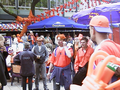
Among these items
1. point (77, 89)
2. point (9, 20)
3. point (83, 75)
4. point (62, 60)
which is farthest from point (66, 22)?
point (9, 20)

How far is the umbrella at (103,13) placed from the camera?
5.53 meters

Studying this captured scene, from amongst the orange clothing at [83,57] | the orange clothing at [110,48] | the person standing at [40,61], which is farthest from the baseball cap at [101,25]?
the person standing at [40,61]

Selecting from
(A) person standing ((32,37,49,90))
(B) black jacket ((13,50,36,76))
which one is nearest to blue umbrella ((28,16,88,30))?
(A) person standing ((32,37,49,90))

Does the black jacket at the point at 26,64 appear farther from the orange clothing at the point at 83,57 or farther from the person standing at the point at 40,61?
the orange clothing at the point at 83,57

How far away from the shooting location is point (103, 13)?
7828 millimetres

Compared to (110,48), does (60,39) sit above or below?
below

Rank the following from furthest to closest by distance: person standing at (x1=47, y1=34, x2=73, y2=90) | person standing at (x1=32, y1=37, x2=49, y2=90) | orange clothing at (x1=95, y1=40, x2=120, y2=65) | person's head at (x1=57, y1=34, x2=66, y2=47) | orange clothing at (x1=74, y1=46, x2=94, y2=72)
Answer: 1. person standing at (x1=32, y1=37, x2=49, y2=90)
2. person's head at (x1=57, y1=34, x2=66, y2=47)
3. person standing at (x1=47, y1=34, x2=73, y2=90)
4. orange clothing at (x1=74, y1=46, x2=94, y2=72)
5. orange clothing at (x1=95, y1=40, x2=120, y2=65)

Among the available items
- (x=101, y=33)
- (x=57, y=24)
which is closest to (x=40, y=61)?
(x=57, y=24)

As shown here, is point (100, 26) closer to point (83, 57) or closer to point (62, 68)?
point (83, 57)

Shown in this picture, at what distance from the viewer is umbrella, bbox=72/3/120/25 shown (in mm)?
5532

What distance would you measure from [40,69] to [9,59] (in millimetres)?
2327

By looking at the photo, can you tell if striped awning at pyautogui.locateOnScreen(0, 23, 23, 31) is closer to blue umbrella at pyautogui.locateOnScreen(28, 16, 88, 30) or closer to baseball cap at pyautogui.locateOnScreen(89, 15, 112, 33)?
blue umbrella at pyautogui.locateOnScreen(28, 16, 88, 30)

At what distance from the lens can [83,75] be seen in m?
3.39

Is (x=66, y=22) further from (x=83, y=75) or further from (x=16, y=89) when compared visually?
(x=83, y=75)
